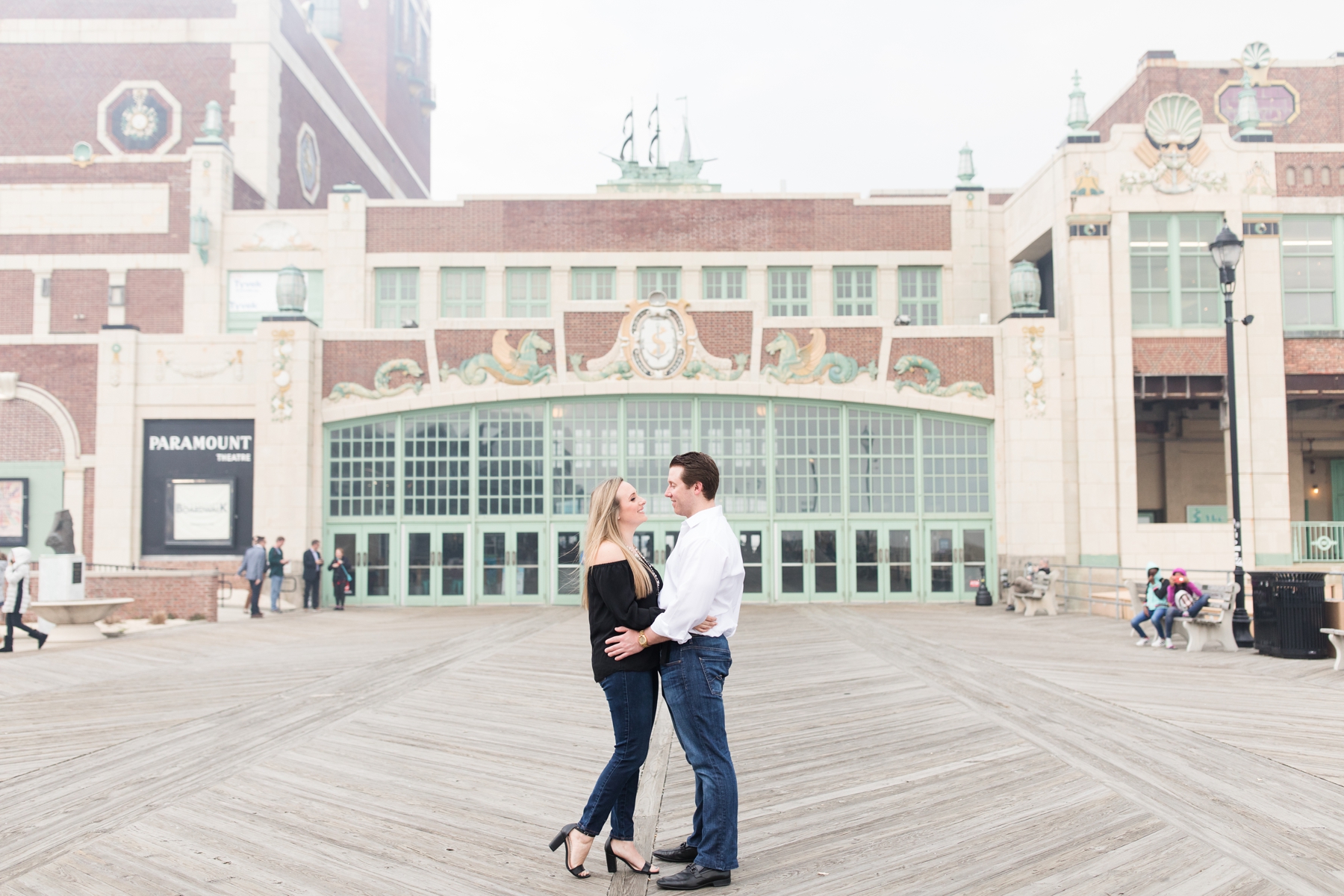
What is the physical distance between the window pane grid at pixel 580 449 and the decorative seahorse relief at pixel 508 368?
918 millimetres

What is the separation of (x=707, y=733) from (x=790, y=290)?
2411 cm

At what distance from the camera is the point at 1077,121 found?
2538 cm

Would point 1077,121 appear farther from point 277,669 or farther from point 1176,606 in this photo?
point 277,669

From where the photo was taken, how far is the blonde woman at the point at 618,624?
4.64 meters

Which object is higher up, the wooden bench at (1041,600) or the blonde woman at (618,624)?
the blonde woman at (618,624)

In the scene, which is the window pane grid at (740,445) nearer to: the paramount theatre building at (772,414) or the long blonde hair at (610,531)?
the paramount theatre building at (772,414)

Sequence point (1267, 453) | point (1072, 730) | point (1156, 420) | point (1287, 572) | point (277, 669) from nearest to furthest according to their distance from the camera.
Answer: point (1072, 730) < point (277, 669) < point (1287, 572) < point (1267, 453) < point (1156, 420)

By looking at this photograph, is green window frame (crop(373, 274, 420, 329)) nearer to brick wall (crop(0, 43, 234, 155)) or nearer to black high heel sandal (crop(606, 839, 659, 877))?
brick wall (crop(0, 43, 234, 155))

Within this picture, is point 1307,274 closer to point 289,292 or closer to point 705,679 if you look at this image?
point 289,292

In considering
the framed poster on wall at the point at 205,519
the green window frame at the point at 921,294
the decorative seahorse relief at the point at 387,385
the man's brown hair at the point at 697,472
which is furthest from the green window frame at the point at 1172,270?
the man's brown hair at the point at 697,472

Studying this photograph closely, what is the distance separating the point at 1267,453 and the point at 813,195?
1299 centimetres

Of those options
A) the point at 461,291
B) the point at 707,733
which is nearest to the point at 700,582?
the point at 707,733

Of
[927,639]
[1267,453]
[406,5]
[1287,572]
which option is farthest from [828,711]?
[406,5]

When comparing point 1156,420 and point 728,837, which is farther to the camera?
point 1156,420
